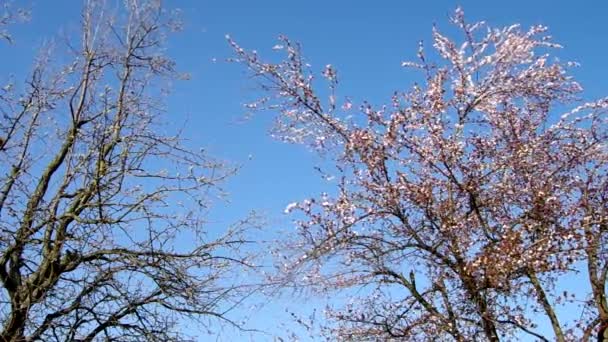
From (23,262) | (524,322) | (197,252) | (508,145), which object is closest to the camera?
(23,262)

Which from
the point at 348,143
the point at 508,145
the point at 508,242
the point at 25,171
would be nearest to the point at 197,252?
the point at 25,171

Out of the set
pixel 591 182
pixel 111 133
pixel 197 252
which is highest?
pixel 591 182

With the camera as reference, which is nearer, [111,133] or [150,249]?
[150,249]

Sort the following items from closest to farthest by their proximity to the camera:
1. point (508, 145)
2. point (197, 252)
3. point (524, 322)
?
point (197, 252) < point (524, 322) < point (508, 145)

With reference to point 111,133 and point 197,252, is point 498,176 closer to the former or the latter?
point 197,252

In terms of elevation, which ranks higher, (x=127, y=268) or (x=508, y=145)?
(x=508, y=145)

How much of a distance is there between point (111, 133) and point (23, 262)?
1662mm

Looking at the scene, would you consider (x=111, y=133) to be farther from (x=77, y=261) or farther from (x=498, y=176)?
(x=498, y=176)

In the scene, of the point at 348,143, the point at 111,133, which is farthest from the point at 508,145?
the point at 111,133

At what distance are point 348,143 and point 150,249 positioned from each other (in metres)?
2.88

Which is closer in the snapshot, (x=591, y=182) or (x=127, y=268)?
(x=127, y=268)

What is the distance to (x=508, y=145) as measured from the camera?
9.20 meters

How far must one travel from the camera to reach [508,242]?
26.8 ft

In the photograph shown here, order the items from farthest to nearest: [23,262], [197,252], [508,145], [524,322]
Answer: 1. [508,145]
2. [524,322]
3. [197,252]
4. [23,262]
